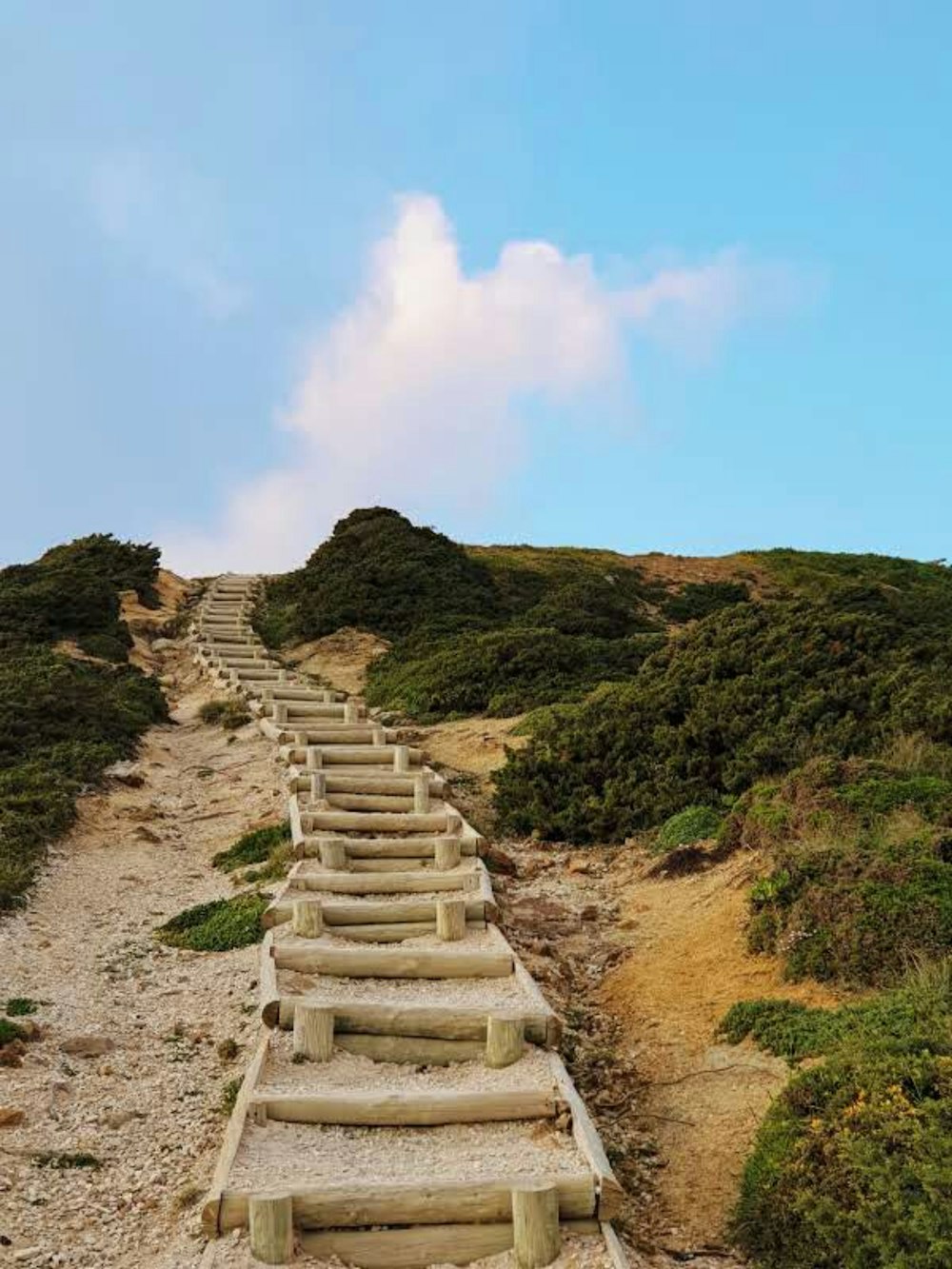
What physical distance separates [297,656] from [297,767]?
13401 millimetres

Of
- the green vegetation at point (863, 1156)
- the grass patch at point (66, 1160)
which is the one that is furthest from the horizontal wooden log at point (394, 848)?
the green vegetation at point (863, 1156)

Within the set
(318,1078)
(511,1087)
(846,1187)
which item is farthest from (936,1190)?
(318,1078)

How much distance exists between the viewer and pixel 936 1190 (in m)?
4.72

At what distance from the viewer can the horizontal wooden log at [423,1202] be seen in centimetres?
532

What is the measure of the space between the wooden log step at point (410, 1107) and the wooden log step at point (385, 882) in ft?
12.2

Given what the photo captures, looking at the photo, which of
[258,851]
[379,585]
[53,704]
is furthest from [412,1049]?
[379,585]

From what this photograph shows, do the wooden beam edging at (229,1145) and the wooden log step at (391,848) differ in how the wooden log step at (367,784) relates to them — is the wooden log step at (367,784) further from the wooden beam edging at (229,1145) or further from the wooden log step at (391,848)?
the wooden beam edging at (229,1145)

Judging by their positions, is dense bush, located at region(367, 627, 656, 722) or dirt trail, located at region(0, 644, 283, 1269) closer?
dirt trail, located at region(0, 644, 283, 1269)

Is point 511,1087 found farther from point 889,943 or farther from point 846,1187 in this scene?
point 889,943

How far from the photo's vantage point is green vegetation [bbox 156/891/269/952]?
9.86 metres

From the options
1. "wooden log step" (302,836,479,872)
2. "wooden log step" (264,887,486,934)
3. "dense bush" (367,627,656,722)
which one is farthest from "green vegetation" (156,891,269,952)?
"dense bush" (367,627,656,722)

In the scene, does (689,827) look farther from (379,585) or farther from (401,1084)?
(379,585)

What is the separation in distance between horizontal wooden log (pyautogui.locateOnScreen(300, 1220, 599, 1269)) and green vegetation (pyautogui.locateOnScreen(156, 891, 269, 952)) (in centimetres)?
464

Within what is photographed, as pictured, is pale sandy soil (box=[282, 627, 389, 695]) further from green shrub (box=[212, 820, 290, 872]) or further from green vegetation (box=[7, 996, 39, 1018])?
green vegetation (box=[7, 996, 39, 1018])
